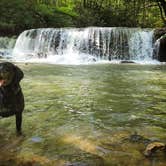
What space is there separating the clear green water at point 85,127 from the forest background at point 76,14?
1907 centimetres

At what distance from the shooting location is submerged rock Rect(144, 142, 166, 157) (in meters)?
3.81

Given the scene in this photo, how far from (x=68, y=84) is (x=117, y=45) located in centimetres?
1333

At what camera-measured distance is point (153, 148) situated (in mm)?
3875

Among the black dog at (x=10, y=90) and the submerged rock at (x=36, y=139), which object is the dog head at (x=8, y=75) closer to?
the black dog at (x=10, y=90)

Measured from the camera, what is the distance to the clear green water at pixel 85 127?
3721 mm

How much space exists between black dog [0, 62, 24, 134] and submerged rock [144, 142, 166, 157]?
140 cm

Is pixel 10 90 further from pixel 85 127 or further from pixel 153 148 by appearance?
pixel 153 148

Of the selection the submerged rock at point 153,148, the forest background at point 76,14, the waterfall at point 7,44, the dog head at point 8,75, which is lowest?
the submerged rock at point 153,148

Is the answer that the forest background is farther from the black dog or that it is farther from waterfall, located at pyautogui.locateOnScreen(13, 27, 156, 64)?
the black dog

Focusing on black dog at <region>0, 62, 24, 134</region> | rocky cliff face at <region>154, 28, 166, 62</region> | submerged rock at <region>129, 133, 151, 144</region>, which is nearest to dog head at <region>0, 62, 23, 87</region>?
black dog at <region>0, 62, 24, 134</region>

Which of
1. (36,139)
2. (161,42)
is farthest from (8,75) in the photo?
(161,42)

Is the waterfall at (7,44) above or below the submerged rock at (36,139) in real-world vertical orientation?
above

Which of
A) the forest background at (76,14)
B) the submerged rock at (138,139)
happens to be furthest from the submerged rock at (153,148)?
the forest background at (76,14)

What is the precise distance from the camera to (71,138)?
4371 millimetres
